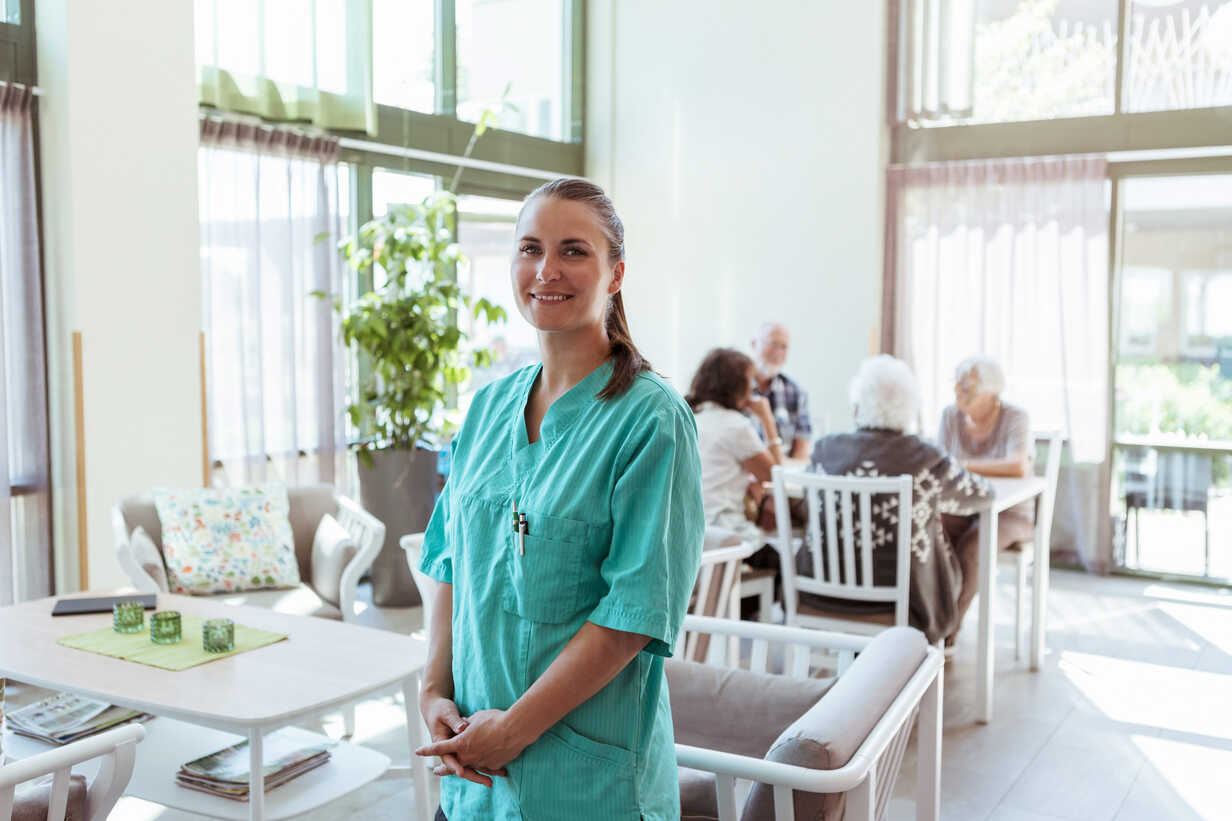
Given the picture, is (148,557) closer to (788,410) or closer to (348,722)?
(348,722)

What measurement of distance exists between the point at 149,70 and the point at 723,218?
3503 mm

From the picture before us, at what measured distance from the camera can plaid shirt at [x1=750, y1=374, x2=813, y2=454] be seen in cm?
556

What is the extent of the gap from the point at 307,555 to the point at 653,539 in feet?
9.65

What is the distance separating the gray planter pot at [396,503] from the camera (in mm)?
5082

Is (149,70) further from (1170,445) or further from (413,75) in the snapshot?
(1170,445)

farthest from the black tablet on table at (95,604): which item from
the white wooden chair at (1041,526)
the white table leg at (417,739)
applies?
the white wooden chair at (1041,526)

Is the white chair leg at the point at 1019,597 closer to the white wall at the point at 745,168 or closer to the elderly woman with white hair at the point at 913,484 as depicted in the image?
the elderly woman with white hair at the point at 913,484

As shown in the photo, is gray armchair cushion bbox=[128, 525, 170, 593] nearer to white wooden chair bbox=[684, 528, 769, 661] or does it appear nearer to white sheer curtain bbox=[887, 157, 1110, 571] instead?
Result: white wooden chair bbox=[684, 528, 769, 661]

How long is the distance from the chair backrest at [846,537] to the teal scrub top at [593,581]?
7.32ft

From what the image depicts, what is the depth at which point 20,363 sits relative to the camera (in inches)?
158

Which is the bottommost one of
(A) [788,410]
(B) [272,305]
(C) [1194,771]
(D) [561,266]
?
(C) [1194,771]

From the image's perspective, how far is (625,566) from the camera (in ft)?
4.12

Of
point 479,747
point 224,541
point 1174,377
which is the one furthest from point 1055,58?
point 479,747

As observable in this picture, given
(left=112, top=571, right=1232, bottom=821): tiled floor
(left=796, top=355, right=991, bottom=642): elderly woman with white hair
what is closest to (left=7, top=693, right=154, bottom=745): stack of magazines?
(left=112, top=571, right=1232, bottom=821): tiled floor
